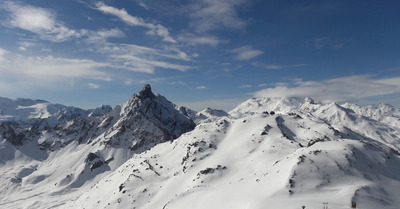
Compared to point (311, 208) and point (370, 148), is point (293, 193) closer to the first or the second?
point (311, 208)

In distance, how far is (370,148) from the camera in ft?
249

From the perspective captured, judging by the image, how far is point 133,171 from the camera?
124 meters

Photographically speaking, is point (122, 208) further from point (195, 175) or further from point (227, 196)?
point (227, 196)

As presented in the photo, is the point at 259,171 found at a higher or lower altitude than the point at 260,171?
lower

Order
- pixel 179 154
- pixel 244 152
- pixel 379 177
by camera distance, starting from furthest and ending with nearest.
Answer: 1. pixel 179 154
2. pixel 244 152
3. pixel 379 177

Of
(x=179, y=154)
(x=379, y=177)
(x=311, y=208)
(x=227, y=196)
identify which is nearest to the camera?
(x=311, y=208)

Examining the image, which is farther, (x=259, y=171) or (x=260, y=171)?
(x=259, y=171)

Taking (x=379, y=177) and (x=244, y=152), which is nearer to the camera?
(x=379, y=177)

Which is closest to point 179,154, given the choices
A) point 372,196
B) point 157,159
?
point 157,159

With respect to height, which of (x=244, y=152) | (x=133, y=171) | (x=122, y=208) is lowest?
(x=122, y=208)

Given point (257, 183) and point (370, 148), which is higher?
point (370, 148)

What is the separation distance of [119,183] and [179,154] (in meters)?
27.9

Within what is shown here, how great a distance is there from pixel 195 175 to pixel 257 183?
38.1 metres

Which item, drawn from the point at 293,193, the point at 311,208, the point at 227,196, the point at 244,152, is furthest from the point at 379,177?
the point at 244,152
